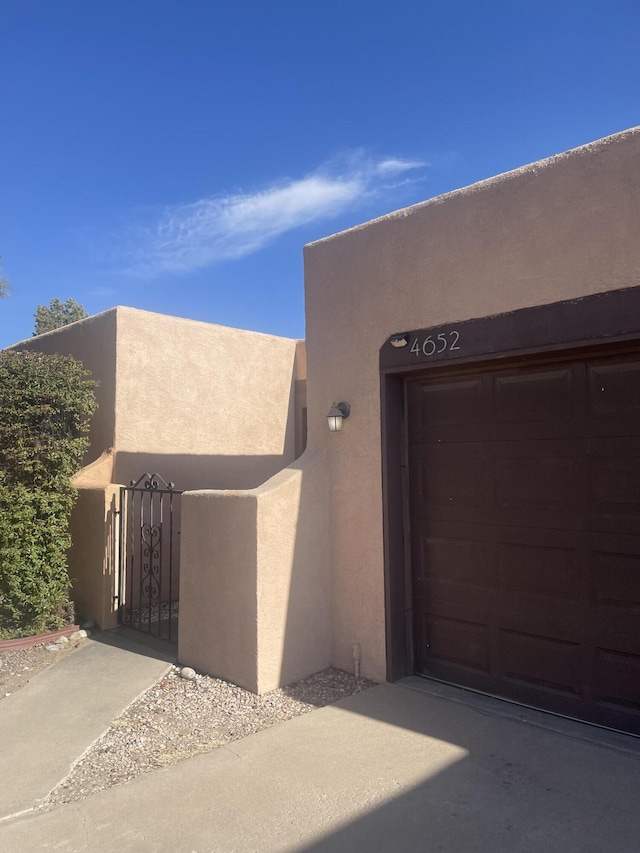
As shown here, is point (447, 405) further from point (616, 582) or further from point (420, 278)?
point (616, 582)

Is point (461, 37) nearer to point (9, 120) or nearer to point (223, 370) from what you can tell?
point (223, 370)

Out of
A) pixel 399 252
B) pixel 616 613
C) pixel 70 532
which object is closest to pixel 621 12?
pixel 399 252

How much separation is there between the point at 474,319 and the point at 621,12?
11.1 ft

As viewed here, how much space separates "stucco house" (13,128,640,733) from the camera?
3.87 meters

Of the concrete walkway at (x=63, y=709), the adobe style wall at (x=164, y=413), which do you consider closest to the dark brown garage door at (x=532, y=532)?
the concrete walkway at (x=63, y=709)

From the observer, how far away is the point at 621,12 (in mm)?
5348

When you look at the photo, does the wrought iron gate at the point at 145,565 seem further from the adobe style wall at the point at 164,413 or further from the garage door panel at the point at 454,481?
the garage door panel at the point at 454,481

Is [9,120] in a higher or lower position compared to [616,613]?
higher

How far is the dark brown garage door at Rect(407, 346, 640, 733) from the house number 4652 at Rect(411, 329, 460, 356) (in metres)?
0.27

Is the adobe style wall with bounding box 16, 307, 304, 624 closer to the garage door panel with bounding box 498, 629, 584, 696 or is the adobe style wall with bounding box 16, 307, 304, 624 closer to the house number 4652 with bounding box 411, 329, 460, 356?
the house number 4652 with bounding box 411, 329, 460, 356

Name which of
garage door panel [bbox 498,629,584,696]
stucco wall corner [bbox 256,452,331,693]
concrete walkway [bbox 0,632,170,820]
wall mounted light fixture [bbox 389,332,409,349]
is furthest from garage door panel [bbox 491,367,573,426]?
concrete walkway [bbox 0,632,170,820]

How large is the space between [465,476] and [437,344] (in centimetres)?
105

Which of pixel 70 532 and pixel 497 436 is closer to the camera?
pixel 497 436

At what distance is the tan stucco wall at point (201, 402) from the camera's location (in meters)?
7.63
